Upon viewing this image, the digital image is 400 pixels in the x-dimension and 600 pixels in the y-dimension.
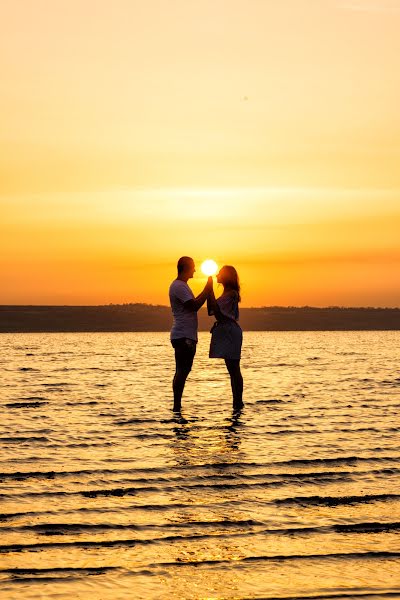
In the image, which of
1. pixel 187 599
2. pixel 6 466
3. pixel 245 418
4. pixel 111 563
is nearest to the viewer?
pixel 187 599

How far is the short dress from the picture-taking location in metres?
14.0

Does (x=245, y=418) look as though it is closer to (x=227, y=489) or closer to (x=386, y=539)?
(x=227, y=489)

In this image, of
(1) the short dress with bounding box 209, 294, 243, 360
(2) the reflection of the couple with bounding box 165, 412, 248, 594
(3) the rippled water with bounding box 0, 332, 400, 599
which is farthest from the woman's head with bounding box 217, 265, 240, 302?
(2) the reflection of the couple with bounding box 165, 412, 248, 594

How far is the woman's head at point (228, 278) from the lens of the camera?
14016 mm

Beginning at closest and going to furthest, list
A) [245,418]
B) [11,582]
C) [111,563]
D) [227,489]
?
[11,582] → [111,563] → [227,489] → [245,418]

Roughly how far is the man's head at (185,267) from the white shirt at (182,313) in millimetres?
109


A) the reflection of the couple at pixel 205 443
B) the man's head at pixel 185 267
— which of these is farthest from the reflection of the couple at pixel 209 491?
the man's head at pixel 185 267

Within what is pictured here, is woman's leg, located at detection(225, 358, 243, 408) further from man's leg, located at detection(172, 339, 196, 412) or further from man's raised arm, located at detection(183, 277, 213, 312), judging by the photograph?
man's raised arm, located at detection(183, 277, 213, 312)

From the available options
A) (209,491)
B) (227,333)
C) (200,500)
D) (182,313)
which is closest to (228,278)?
(227,333)

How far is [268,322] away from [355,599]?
14283 cm

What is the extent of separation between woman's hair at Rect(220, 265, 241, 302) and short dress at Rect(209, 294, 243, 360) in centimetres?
15

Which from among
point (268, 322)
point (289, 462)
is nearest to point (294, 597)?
point (289, 462)

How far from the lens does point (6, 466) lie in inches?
Result: 360

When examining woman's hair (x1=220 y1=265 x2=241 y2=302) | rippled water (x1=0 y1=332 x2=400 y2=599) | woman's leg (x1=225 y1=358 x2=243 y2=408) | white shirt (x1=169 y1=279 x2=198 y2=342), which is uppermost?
woman's hair (x1=220 y1=265 x2=241 y2=302)
